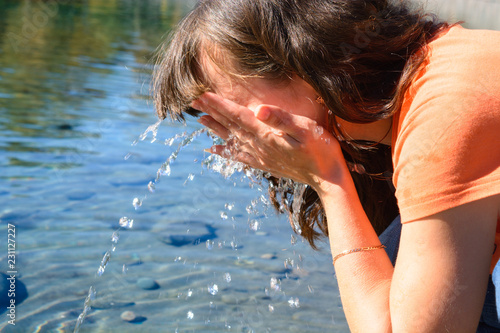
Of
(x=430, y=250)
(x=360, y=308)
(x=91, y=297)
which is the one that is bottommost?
(x=91, y=297)

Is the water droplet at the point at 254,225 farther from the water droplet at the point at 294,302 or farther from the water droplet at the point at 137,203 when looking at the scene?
the water droplet at the point at 294,302

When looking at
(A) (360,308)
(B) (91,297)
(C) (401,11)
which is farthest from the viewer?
(B) (91,297)

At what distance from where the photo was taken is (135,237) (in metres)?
4.10

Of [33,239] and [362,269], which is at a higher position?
[362,269]

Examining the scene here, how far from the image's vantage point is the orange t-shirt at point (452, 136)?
188 centimetres

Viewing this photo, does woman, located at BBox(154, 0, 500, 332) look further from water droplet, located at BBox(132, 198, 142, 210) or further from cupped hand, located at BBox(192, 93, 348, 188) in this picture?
water droplet, located at BBox(132, 198, 142, 210)

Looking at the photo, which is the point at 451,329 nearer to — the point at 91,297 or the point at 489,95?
the point at 489,95

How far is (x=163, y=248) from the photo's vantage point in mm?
3963

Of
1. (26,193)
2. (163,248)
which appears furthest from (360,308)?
(26,193)

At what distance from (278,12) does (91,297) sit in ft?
6.54

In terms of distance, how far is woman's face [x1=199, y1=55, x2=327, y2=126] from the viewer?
2271mm

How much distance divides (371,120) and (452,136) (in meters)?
0.40

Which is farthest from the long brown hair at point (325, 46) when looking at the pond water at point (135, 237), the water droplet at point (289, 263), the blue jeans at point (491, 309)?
the water droplet at point (289, 263)

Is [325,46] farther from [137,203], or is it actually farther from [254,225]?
[137,203]
